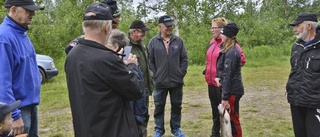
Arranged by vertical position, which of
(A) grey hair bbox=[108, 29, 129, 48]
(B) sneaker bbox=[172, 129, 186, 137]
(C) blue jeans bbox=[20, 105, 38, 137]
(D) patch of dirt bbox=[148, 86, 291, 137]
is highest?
(A) grey hair bbox=[108, 29, 129, 48]

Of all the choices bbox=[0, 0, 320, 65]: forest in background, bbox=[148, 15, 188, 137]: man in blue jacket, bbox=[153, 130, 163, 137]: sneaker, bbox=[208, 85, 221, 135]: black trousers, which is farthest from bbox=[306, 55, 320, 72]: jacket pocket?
bbox=[0, 0, 320, 65]: forest in background

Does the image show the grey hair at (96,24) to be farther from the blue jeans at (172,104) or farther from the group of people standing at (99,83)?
the blue jeans at (172,104)

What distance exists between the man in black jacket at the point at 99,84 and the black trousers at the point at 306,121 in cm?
213

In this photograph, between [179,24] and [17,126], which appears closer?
[17,126]

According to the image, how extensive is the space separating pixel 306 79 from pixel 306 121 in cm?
48

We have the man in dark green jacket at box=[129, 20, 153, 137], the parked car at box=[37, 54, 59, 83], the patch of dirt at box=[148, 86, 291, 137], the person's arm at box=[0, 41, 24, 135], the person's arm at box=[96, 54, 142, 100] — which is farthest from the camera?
the parked car at box=[37, 54, 59, 83]

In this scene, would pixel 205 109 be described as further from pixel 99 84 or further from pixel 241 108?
pixel 99 84

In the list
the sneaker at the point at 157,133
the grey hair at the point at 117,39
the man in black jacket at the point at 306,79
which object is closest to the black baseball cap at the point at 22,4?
the grey hair at the point at 117,39

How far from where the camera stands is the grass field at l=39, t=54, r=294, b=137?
618cm

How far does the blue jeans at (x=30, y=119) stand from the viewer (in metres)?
3.37

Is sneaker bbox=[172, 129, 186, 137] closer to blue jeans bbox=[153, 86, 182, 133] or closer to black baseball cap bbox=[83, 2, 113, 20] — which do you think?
blue jeans bbox=[153, 86, 182, 133]

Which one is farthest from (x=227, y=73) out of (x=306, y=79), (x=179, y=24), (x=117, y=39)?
(x=179, y=24)

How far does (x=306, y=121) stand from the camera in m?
4.00

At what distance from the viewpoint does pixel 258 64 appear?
48.1 ft
